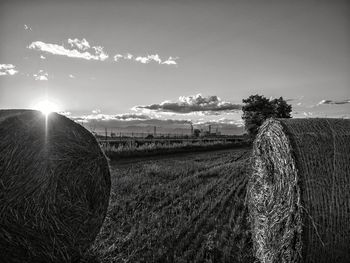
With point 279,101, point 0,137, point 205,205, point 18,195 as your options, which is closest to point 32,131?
point 0,137

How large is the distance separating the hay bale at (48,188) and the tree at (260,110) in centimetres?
4269

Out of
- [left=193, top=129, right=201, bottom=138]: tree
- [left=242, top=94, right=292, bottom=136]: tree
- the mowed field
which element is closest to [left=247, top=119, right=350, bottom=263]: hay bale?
the mowed field

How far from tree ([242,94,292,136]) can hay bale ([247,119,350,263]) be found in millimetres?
42002

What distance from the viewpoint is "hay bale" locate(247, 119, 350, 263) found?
3.94m

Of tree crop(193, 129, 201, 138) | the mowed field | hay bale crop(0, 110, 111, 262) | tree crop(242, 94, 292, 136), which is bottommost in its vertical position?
tree crop(193, 129, 201, 138)

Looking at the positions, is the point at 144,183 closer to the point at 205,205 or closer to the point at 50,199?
the point at 205,205

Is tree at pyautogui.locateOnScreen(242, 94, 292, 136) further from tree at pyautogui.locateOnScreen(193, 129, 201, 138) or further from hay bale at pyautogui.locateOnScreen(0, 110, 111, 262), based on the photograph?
hay bale at pyautogui.locateOnScreen(0, 110, 111, 262)

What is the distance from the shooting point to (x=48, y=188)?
4.56 m

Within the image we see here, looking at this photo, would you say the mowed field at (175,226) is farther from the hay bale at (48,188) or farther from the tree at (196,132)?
the tree at (196,132)

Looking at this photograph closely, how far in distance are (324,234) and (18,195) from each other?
4.34 m

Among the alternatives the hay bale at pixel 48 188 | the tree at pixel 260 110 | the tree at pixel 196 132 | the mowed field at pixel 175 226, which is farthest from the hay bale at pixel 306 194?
the tree at pixel 196 132

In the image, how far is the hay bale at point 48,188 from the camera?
428 cm

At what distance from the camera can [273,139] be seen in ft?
16.5

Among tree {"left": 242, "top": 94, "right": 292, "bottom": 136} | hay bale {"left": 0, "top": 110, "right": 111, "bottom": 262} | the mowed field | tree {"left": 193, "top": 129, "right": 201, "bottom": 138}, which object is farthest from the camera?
tree {"left": 193, "top": 129, "right": 201, "bottom": 138}
